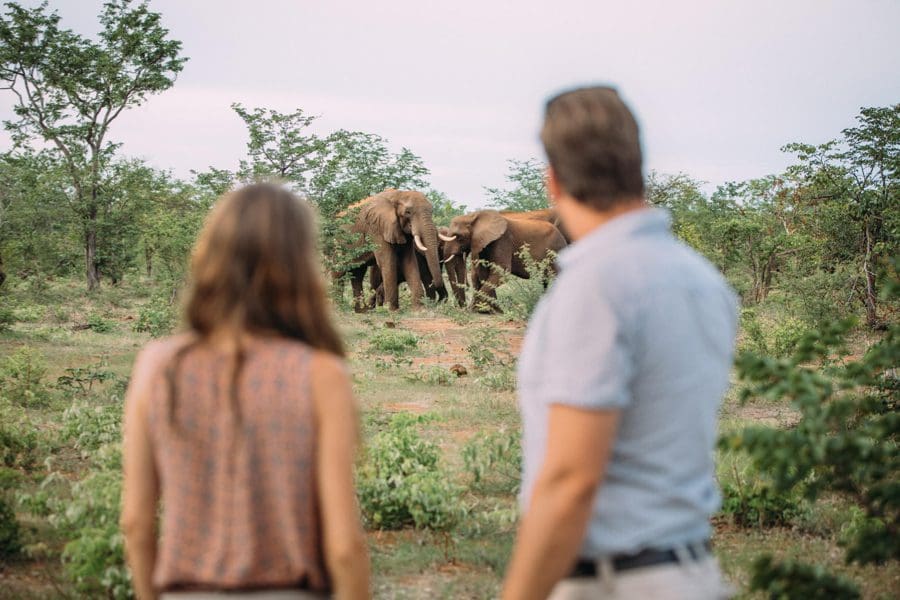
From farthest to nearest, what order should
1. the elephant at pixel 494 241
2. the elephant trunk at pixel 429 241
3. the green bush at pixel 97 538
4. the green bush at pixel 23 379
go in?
the elephant at pixel 494 241
the elephant trunk at pixel 429 241
the green bush at pixel 23 379
the green bush at pixel 97 538

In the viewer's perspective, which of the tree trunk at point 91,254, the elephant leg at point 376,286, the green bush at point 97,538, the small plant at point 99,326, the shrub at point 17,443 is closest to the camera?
the green bush at point 97,538

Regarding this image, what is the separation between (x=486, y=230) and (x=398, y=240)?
11.0 ft

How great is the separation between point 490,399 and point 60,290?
16327mm

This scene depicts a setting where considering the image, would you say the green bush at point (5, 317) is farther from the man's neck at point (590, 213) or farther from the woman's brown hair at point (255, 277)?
the man's neck at point (590, 213)

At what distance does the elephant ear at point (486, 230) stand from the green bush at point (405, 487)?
19228mm

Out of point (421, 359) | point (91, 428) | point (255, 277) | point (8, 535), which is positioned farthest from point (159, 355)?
point (421, 359)

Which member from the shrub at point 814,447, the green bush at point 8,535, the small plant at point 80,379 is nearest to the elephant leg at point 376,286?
the small plant at point 80,379

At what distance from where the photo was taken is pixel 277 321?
1.99m

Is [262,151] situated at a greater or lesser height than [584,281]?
greater

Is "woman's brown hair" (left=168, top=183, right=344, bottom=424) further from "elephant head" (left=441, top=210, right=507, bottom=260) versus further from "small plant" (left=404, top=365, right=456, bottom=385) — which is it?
"elephant head" (left=441, top=210, right=507, bottom=260)

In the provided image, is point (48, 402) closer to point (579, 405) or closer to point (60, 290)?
point (579, 405)

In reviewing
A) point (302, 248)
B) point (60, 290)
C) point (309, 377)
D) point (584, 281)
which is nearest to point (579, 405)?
point (584, 281)

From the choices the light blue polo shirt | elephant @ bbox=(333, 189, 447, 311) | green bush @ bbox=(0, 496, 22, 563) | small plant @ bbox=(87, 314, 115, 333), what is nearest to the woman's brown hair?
the light blue polo shirt

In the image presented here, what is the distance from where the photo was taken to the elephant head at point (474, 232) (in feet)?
83.3
